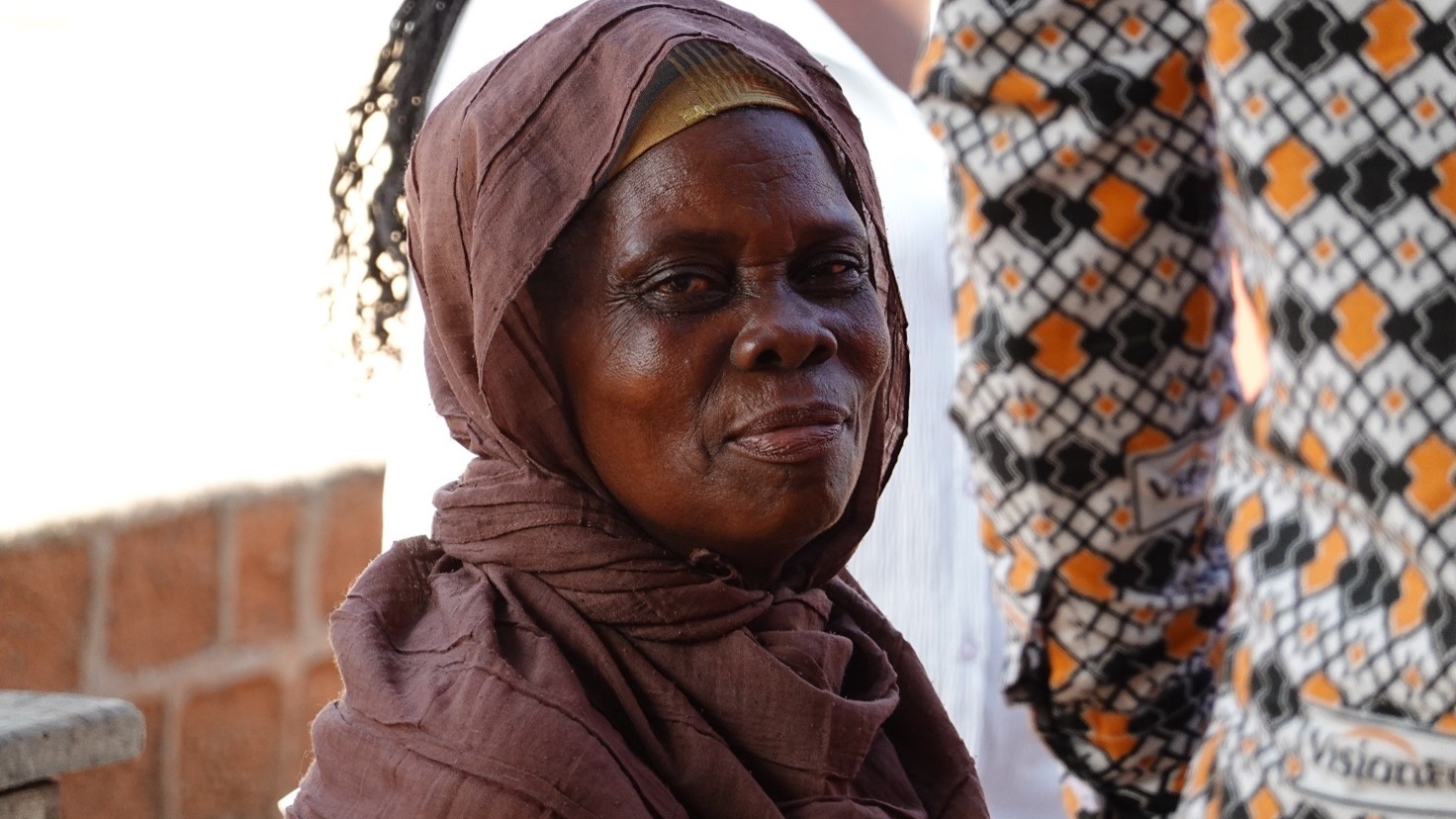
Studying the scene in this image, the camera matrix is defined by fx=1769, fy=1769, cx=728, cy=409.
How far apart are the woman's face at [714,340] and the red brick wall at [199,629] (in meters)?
1.93

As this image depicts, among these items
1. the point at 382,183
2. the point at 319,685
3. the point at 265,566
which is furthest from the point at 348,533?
the point at 382,183

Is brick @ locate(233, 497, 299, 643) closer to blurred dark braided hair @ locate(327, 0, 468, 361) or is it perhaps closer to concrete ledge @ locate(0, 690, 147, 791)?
concrete ledge @ locate(0, 690, 147, 791)

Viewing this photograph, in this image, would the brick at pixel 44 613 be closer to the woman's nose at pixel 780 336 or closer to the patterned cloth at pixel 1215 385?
the woman's nose at pixel 780 336

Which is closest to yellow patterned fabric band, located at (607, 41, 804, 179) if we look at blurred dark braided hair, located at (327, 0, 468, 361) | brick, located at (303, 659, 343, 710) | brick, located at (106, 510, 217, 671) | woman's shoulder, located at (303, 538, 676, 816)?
woman's shoulder, located at (303, 538, 676, 816)

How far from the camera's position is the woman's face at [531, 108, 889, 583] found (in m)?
1.67

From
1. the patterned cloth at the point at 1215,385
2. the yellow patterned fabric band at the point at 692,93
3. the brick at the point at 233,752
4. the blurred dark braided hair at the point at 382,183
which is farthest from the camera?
the brick at the point at 233,752

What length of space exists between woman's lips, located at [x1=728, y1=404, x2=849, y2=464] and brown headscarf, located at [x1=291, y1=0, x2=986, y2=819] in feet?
0.48

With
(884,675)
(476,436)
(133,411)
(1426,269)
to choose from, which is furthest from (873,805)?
(133,411)

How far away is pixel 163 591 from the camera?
352 cm

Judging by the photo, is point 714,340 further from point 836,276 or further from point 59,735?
point 59,735

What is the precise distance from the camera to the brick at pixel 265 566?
3.68 metres

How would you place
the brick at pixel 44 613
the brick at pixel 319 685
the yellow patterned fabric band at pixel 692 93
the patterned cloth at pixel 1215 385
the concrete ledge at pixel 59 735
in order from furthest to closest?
1. the brick at pixel 319 685
2. the brick at pixel 44 613
3. the concrete ledge at pixel 59 735
4. the yellow patterned fabric band at pixel 692 93
5. the patterned cloth at pixel 1215 385

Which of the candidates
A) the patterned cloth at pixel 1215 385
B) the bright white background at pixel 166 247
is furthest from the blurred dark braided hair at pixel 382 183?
the patterned cloth at pixel 1215 385

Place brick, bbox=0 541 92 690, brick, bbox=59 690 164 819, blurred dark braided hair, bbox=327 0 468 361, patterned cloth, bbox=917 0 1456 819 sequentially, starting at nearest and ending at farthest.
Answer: patterned cloth, bbox=917 0 1456 819 → blurred dark braided hair, bbox=327 0 468 361 → brick, bbox=0 541 92 690 → brick, bbox=59 690 164 819
